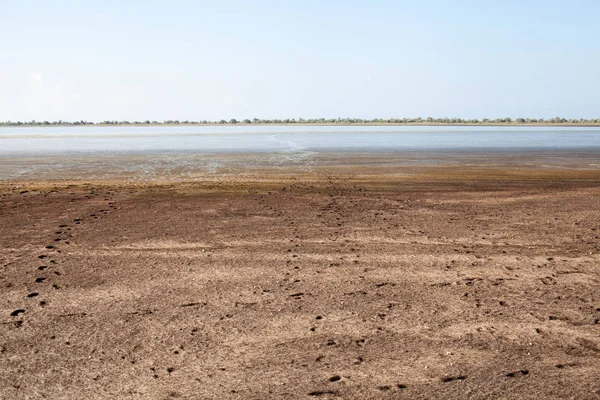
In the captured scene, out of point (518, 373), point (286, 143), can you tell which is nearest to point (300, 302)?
point (518, 373)

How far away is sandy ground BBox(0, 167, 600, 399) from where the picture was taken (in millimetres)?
6645

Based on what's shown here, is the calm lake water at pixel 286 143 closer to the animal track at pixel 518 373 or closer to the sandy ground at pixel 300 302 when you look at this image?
the sandy ground at pixel 300 302

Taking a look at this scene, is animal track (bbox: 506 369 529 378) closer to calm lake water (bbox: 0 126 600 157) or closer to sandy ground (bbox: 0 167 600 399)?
sandy ground (bbox: 0 167 600 399)

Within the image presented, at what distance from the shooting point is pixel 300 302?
9.20m

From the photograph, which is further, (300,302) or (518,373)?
(300,302)

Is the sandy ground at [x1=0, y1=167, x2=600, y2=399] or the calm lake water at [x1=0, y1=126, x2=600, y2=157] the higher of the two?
the calm lake water at [x1=0, y1=126, x2=600, y2=157]

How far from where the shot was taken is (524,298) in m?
9.28

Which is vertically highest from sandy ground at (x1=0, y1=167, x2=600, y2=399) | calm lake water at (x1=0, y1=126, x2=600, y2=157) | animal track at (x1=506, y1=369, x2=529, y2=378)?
calm lake water at (x1=0, y1=126, x2=600, y2=157)

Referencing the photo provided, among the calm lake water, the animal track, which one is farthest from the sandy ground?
the calm lake water

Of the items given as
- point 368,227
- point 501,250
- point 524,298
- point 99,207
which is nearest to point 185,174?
point 99,207

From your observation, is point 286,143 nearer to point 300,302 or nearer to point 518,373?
point 300,302

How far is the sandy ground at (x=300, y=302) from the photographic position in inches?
262

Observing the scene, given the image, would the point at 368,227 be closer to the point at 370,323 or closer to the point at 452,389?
the point at 370,323

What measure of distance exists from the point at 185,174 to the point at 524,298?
2155 cm
